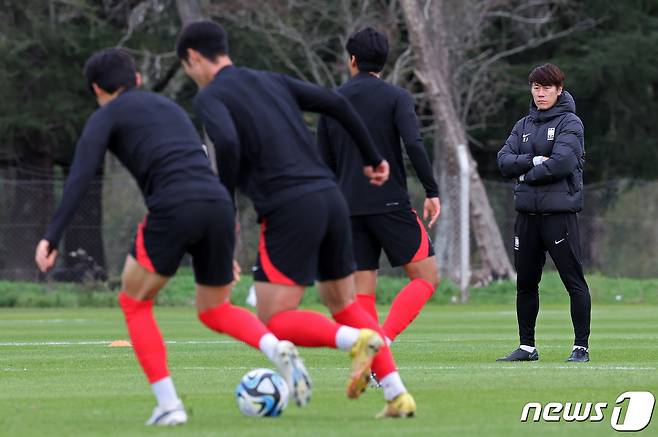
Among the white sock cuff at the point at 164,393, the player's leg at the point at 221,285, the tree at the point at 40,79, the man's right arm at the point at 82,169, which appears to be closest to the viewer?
the player's leg at the point at 221,285

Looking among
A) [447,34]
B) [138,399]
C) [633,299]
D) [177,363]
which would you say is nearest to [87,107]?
[447,34]

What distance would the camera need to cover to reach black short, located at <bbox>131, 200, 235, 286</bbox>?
7.43m

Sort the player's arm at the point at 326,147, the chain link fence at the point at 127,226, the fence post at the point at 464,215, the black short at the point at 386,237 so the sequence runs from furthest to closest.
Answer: the chain link fence at the point at 127,226 < the fence post at the point at 464,215 < the player's arm at the point at 326,147 < the black short at the point at 386,237

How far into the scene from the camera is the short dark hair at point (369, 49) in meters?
9.59

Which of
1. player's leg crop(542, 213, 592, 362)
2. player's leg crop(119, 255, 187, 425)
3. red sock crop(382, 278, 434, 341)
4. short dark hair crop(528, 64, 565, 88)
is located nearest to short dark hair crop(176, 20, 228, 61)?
player's leg crop(119, 255, 187, 425)

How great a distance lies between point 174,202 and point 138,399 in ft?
5.61

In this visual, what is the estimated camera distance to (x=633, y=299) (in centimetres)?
2634

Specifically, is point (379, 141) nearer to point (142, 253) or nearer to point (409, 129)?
point (409, 129)

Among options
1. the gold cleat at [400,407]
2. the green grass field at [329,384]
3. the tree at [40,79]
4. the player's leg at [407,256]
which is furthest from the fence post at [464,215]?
the gold cleat at [400,407]

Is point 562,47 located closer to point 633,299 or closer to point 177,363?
point 633,299

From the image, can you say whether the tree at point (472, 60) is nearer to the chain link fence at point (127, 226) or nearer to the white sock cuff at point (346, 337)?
the chain link fence at point (127, 226)

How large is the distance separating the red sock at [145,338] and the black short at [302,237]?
56 centimetres

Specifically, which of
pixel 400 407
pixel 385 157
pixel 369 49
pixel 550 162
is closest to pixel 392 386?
pixel 400 407

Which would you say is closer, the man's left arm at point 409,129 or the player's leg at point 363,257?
the man's left arm at point 409,129
